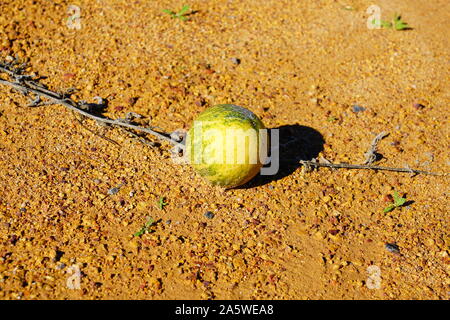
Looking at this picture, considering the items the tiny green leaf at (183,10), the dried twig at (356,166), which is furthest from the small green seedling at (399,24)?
the tiny green leaf at (183,10)

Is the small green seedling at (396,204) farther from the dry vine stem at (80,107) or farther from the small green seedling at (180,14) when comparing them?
the small green seedling at (180,14)

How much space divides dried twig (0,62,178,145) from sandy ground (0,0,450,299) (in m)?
0.13

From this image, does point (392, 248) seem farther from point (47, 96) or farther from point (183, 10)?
point (183, 10)

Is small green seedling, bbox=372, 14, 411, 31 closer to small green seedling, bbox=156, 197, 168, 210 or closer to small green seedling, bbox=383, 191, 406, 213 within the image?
small green seedling, bbox=383, 191, 406, 213

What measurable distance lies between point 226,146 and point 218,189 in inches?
28.0

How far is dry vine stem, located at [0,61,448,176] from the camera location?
15.5 feet

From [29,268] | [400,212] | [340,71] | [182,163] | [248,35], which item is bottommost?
[29,268]

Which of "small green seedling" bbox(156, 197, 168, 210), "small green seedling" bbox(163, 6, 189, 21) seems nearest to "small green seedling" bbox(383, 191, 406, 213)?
"small green seedling" bbox(156, 197, 168, 210)

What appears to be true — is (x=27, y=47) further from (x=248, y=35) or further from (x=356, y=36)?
(x=356, y=36)

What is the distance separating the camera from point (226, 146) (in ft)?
12.9

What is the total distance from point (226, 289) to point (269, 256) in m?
0.50

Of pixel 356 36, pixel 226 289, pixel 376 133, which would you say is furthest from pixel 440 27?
pixel 226 289

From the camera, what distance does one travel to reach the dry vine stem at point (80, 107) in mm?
4738

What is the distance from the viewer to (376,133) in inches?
207
